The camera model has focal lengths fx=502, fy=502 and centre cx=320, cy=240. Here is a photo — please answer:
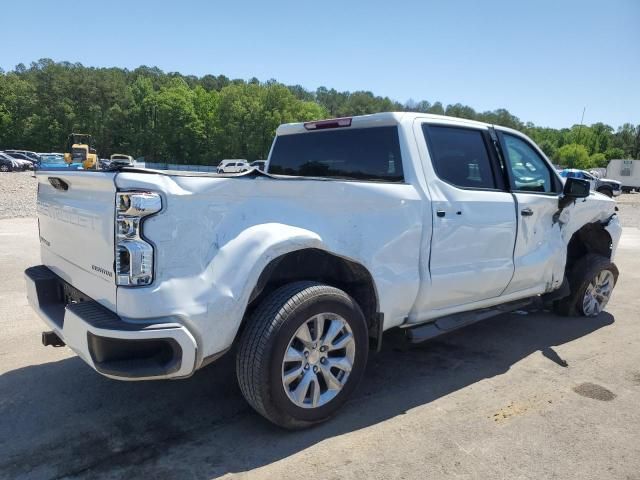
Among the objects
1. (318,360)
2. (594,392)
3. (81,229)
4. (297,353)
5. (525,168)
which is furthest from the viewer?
(525,168)

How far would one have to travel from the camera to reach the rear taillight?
2.40m

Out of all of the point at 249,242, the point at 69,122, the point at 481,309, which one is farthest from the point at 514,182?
the point at 69,122

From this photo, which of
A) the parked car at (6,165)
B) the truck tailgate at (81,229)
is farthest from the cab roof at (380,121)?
the parked car at (6,165)

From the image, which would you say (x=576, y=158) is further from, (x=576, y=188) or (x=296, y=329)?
(x=296, y=329)

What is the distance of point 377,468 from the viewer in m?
2.69

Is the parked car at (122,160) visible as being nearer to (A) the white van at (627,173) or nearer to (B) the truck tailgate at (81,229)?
(B) the truck tailgate at (81,229)

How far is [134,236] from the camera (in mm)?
2422

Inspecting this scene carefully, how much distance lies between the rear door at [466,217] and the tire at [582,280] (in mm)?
1654

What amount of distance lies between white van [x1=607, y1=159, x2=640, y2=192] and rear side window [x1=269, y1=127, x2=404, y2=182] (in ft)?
172

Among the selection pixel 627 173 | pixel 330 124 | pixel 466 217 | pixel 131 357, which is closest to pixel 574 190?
pixel 466 217

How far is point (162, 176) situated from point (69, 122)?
318 feet

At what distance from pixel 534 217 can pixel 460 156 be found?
103 centimetres

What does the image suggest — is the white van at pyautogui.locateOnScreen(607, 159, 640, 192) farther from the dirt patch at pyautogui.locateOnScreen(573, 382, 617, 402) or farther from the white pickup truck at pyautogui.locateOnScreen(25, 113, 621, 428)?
the dirt patch at pyautogui.locateOnScreen(573, 382, 617, 402)

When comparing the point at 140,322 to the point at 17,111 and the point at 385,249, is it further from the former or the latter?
the point at 17,111
